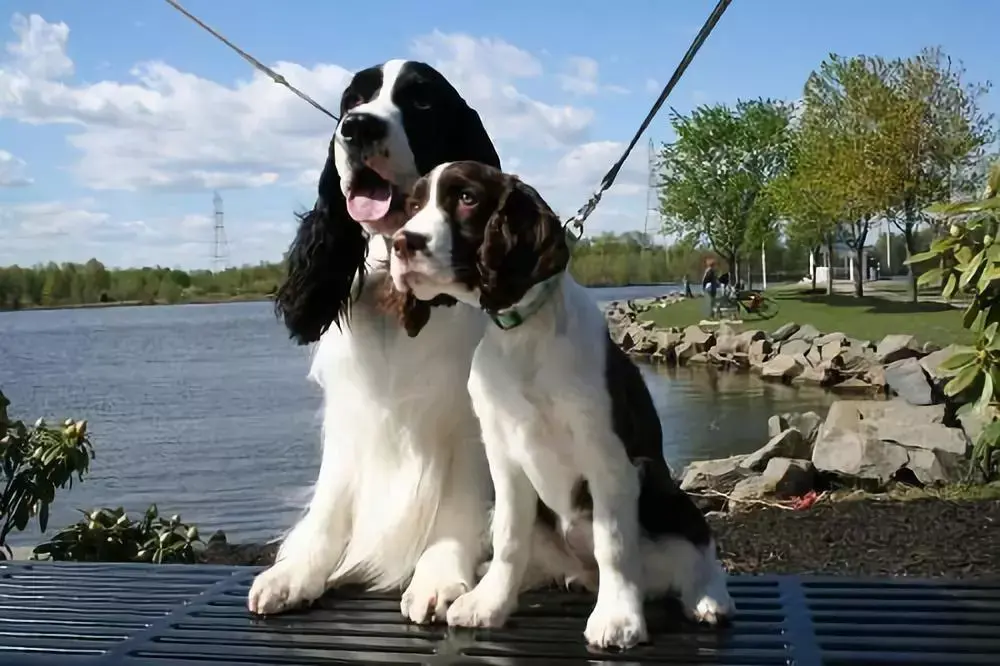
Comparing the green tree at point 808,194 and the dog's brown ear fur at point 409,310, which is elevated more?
the green tree at point 808,194

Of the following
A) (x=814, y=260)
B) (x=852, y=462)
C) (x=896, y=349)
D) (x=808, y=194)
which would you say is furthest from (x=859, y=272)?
(x=852, y=462)

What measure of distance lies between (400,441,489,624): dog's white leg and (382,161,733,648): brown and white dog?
199 millimetres

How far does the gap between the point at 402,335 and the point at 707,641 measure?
2.97 ft

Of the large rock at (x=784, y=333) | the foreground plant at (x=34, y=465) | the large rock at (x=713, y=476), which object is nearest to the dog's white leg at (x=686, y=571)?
the foreground plant at (x=34, y=465)

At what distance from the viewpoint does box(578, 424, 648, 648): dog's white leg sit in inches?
73.2

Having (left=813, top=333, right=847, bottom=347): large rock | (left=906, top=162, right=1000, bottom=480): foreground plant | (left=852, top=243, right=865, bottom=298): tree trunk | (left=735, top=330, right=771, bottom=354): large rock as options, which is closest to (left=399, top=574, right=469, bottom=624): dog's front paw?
(left=906, top=162, right=1000, bottom=480): foreground plant

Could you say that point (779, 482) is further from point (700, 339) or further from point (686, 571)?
point (700, 339)

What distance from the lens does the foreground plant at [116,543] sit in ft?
16.9

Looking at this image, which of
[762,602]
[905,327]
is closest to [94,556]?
[762,602]

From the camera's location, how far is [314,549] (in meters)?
2.37

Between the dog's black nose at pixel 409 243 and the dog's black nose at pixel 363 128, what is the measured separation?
1.17 ft

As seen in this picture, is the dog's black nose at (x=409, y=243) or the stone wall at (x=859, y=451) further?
the stone wall at (x=859, y=451)

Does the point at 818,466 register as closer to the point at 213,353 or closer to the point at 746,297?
the point at 213,353

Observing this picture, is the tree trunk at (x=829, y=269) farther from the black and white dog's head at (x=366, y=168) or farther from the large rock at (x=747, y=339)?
the black and white dog's head at (x=366, y=168)
